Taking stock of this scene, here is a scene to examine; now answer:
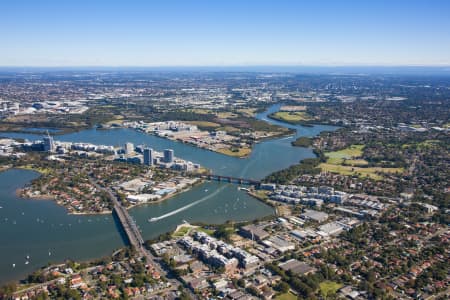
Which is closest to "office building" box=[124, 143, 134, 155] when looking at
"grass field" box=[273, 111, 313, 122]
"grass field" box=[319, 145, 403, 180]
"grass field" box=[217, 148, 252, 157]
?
"grass field" box=[217, 148, 252, 157]

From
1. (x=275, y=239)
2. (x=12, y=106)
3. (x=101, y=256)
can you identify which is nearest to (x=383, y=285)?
(x=275, y=239)

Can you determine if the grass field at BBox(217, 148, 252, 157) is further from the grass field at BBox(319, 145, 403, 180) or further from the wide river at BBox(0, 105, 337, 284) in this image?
the grass field at BBox(319, 145, 403, 180)

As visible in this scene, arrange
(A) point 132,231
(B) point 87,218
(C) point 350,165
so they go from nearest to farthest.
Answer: (A) point 132,231
(B) point 87,218
(C) point 350,165

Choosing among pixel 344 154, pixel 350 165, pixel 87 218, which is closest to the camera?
pixel 87 218

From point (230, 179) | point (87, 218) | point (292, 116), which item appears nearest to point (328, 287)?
point (87, 218)

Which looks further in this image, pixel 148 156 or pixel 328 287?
pixel 148 156

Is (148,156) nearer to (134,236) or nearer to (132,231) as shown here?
(132,231)

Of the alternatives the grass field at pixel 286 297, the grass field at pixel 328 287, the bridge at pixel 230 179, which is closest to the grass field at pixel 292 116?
the bridge at pixel 230 179

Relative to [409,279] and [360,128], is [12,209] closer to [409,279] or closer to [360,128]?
[409,279]
